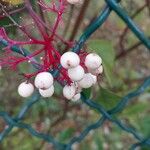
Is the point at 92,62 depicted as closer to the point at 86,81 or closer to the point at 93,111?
the point at 86,81

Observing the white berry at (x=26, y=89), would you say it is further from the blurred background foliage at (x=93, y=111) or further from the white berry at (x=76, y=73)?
the blurred background foliage at (x=93, y=111)

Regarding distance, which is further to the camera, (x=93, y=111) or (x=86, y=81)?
(x=93, y=111)

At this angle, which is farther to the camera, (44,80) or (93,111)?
(93,111)

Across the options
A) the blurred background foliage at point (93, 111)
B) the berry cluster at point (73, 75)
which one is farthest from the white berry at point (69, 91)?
the blurred background foliage at point (93, 111)

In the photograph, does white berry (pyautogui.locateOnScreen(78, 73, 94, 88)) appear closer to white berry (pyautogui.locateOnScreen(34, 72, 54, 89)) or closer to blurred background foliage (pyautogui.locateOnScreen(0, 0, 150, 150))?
white berry (pyautogui.locateOnScreen(34, 72, 54, 89))

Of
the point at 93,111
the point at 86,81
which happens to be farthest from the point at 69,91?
the point at 93,111

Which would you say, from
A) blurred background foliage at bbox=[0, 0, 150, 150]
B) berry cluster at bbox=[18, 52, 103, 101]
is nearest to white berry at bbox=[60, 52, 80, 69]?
berry cluster at bbox=[18, 52, 103, 101]

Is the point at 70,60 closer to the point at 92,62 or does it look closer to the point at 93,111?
the point at 92,62

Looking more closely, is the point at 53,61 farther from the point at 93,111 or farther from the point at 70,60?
the point at 93,111
